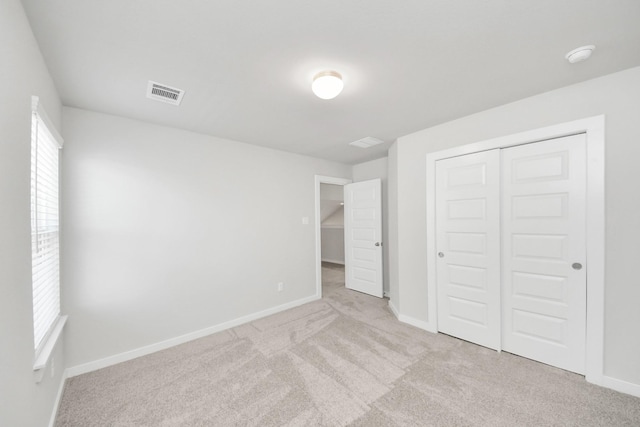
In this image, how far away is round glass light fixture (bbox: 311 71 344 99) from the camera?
1691mm

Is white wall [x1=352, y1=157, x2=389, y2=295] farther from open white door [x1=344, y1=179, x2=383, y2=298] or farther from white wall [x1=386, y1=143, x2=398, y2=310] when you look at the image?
white wall [x1=386, y1=143, x2=398, y2=310]

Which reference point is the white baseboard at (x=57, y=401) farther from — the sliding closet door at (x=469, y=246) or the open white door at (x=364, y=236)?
the open white door at (x=364, y=236)

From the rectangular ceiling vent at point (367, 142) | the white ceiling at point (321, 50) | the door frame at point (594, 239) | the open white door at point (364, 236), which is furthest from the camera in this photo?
the open white door at point (364, 236)

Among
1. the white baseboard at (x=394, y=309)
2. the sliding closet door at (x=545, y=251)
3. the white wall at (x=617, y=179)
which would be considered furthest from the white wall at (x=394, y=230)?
the white wall at (x=617, y=179)

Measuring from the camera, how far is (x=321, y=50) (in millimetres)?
1511

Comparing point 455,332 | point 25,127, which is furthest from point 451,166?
point 25,127

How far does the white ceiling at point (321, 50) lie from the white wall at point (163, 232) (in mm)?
435

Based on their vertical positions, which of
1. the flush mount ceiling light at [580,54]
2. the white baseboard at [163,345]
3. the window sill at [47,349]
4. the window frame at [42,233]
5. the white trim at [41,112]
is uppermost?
the flush mount ceiling light at [580,54]

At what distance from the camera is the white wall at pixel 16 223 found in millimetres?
1001

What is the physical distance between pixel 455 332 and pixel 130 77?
391 centimetres

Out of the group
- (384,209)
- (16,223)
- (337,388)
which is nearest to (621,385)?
(337,388)

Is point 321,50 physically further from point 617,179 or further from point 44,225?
point 617,179

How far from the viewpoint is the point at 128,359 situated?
237 cm

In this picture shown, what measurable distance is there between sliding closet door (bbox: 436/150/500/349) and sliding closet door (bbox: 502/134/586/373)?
94mm
